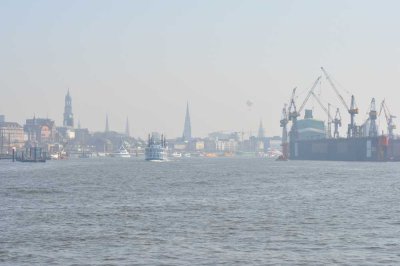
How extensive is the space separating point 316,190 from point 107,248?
5417cm

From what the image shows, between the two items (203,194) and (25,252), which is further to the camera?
(203,194)

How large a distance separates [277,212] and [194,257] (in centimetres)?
2358

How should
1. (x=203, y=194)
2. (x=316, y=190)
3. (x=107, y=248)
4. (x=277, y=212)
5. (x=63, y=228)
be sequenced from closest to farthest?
(x=107, y=248) → (x=63, y=228) → (x=277, y=212) → (x=203, y=194) → (x=316, y=190)

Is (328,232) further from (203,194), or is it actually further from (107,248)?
(203,194)

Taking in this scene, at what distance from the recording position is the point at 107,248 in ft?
142

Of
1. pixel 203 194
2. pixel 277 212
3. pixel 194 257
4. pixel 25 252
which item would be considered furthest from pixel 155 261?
pixel 203 194

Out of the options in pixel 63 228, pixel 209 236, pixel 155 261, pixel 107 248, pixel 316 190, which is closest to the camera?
pixel 155 261

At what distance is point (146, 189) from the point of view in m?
95.9

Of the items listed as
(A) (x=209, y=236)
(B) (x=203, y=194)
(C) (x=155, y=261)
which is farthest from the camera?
(B) (x=203, y=194)

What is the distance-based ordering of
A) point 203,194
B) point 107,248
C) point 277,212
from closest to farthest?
1. point 107,248
2. point 277,212
3. point 203,194

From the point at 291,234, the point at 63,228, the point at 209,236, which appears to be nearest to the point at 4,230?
the point at 63,228

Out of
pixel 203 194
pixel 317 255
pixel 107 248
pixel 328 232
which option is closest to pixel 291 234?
pixel 328 232

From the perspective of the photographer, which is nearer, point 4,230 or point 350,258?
point 350,258

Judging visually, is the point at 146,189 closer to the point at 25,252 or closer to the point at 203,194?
the point at 203,194
